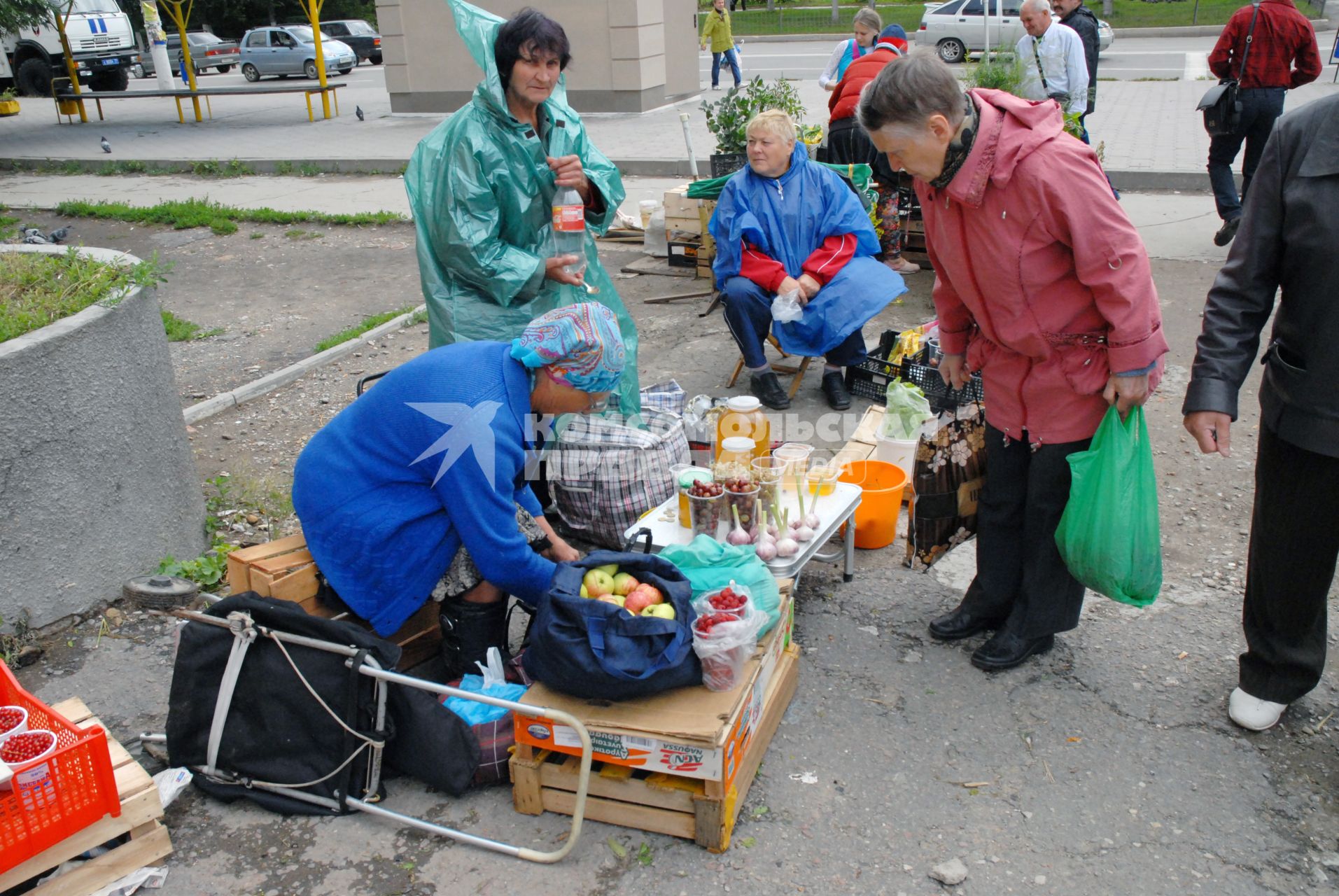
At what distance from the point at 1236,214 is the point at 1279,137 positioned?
5.86 metres

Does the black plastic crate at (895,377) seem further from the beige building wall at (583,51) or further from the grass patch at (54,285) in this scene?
the beige building wall at (583,51)

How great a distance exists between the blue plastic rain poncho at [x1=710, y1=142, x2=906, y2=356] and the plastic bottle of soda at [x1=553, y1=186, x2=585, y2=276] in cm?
120

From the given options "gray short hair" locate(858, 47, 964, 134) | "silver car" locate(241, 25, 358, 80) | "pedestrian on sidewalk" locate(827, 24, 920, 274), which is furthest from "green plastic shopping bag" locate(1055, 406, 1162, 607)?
"silver car" locate(241, 25, 358, 80)

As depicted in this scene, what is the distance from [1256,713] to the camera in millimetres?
2889

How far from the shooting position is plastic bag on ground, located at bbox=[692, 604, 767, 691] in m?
2.56

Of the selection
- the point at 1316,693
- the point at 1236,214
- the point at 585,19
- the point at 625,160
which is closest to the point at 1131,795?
the point at 1316,693

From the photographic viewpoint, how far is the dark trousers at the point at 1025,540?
2982mm

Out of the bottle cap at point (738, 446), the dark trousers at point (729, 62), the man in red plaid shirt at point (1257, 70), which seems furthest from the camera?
the dark trousers at point (729, 62)

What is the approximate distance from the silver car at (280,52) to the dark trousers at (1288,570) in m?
28.0

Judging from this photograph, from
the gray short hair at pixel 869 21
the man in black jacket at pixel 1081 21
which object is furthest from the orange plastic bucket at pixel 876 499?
the gray short hair at pixel 869 21

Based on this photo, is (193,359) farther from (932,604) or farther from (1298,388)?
(1298,388)

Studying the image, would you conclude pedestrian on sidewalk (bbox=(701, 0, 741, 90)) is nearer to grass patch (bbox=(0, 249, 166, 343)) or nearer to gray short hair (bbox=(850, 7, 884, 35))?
gray short hair (bbox=(850, 7, 884, 35))

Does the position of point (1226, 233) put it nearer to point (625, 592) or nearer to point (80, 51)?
point (625, 592)

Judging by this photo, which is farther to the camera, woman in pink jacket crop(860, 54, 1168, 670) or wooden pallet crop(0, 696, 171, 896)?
woman in pink jacket crop(860, 54, 1168, 670)
